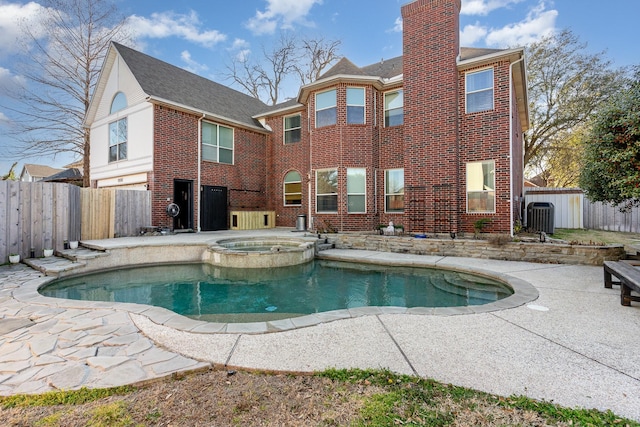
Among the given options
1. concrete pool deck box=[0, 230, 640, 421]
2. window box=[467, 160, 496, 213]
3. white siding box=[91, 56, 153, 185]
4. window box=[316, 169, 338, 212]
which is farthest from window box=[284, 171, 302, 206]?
concrete pool deck box=[0, 230, 640, 421]

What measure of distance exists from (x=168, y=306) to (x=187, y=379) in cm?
303

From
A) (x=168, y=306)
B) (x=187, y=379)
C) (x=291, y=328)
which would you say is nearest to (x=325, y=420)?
(x=187, y=379)

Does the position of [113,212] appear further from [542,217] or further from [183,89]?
[542,217]

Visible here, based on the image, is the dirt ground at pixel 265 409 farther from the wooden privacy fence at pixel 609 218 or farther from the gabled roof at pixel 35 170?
the gabled roof at pixel 35 170

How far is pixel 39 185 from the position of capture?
7.23 metres

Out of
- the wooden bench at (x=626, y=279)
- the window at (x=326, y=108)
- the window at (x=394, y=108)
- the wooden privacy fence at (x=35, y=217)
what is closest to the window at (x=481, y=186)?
the window at (x=394, y=108)

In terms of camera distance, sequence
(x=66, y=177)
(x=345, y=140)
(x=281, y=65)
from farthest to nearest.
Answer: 1. (x=281, y=65)
2. (x=66, y=177)
3. (x=345, y=140)

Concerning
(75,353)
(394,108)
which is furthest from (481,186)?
(75,353)

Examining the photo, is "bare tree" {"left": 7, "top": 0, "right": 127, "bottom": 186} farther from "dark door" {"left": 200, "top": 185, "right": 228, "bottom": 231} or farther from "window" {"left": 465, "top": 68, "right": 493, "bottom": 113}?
"window" {"left": 465, "top": 68, "right": 493, "bottom": 113}

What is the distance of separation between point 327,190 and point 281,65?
16704 millimetres

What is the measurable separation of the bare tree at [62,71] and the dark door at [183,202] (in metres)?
7.75

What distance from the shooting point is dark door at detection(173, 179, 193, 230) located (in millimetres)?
12107

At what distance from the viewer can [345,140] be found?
11.2 m

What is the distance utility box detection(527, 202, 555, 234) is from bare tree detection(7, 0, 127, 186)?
69.9 ft
